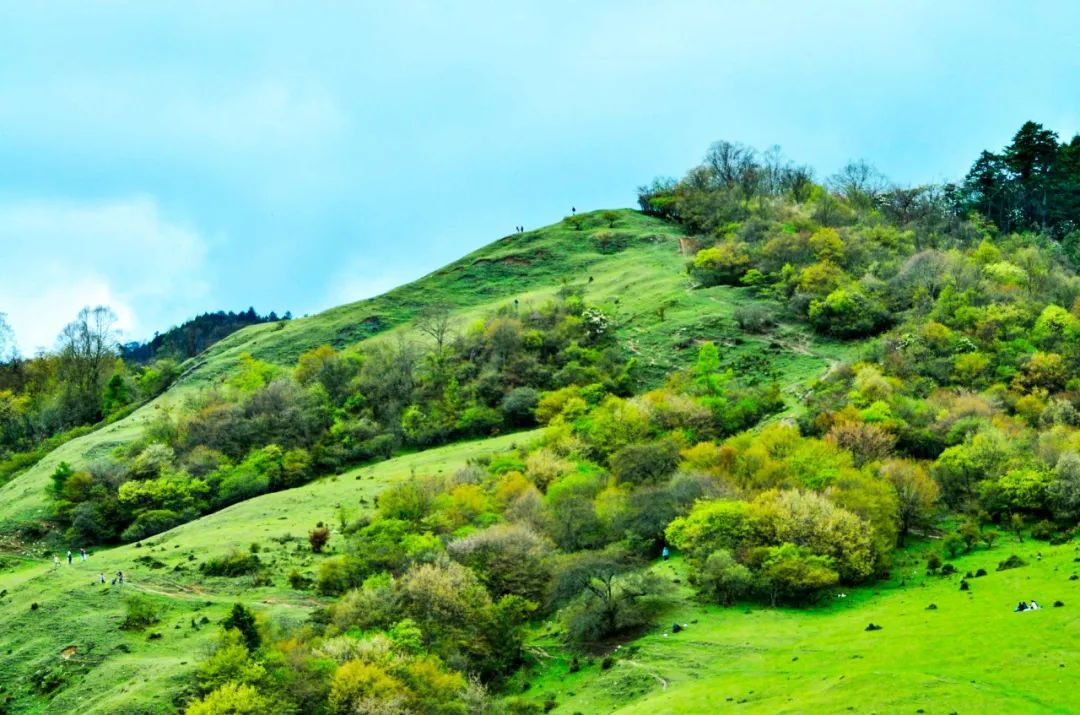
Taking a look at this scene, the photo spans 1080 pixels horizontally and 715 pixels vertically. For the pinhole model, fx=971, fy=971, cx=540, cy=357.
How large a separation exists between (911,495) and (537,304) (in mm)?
82849

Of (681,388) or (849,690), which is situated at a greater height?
(681,388)

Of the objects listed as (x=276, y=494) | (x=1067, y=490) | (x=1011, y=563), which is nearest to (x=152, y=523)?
(x=276, y=494)

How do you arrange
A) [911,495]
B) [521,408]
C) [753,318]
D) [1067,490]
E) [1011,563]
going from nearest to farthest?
[1011,563] < [1067,490] < [911,495] < [521,408] < [753,318]

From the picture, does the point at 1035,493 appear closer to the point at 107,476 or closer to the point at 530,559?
the point at 530,559

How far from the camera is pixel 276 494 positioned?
333 ft

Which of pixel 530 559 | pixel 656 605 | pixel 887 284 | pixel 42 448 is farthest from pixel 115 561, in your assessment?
pixel 887 284

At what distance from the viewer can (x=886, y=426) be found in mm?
87312

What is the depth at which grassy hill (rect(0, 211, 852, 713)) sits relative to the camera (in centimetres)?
6056

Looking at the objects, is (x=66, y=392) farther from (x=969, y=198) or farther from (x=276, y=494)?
(x=969, y=198)

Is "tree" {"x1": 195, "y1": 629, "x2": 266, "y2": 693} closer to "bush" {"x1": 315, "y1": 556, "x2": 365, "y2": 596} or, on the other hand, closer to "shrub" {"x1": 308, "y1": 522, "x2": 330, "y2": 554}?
"bush" {"x1": 315, "y1": 556, "x2": 365, "y2": 596}

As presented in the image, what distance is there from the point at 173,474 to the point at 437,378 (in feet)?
117

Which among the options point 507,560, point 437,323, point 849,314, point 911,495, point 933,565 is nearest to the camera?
point 933,565

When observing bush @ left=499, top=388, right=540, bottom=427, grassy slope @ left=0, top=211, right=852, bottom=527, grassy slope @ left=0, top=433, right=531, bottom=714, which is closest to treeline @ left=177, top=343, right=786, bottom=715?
grassy slope @ left=0, top=433, right=531, bottom=714

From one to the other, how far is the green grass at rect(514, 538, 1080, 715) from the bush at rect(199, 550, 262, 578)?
25.2 m
